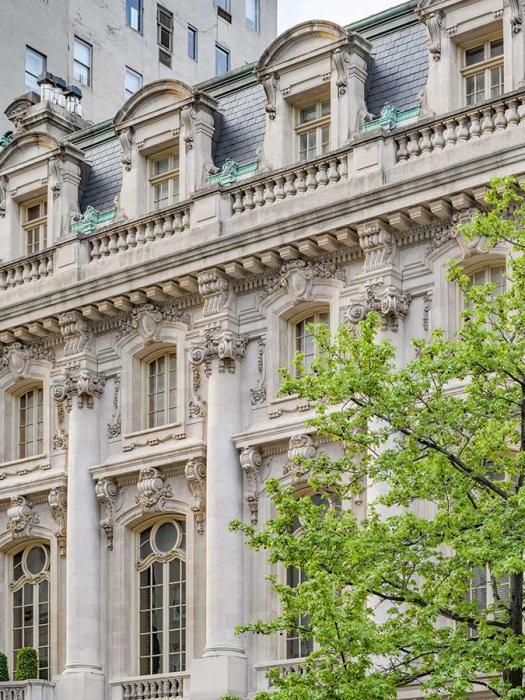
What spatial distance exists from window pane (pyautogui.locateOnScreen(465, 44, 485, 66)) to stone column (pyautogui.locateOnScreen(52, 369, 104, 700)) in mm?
11681

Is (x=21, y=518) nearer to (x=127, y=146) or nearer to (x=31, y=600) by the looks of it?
(x=31, y=600)

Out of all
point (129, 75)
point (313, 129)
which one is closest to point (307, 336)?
point (313, 129)

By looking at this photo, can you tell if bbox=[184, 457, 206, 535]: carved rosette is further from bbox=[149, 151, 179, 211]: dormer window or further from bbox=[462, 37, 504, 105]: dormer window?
bbox=[462, 37, 504, 105]: dormer window

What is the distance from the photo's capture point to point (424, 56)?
41.6 metres

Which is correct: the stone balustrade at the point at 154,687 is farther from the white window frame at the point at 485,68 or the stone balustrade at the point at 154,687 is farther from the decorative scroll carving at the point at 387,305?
the white window frame at the point at 485,68

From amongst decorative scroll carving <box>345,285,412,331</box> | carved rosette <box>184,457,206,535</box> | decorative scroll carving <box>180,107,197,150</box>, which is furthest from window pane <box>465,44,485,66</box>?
carved rosette <box>184,457,206,535</box>

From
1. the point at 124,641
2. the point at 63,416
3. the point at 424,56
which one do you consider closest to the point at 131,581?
the point at 124,641

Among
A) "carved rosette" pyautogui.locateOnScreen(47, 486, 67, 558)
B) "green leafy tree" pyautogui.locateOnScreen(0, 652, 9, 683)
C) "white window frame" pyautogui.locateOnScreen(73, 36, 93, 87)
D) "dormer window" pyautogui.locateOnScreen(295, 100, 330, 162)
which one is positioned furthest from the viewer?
"white window frame" pyautogui.locateOnScreen(73, 36, 93, 87)

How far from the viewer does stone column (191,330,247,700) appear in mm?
40500

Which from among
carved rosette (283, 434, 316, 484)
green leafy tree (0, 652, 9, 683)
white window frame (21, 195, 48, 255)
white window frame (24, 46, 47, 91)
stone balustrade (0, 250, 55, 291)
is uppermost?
white window frame (24, 46, 47, 91)

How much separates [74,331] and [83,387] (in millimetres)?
1484

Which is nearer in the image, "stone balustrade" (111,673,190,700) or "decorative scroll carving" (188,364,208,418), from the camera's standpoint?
"stone balustrade" (111,673,190,700)

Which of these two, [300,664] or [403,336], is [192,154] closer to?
[403,336]

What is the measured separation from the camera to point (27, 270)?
156 ft
